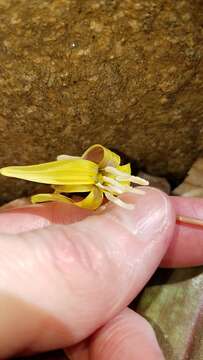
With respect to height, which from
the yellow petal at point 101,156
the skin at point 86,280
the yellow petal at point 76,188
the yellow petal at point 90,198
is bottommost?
the skin at point 86,280

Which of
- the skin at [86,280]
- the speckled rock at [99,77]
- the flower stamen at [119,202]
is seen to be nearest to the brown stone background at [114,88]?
the speckled rock at [99,77]

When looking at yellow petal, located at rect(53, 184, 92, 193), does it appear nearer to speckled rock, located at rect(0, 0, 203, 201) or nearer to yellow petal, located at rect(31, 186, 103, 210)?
yellow petal, located at rect(31, 186, 103, 210)

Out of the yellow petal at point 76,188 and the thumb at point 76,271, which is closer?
the thumb at point 76,271

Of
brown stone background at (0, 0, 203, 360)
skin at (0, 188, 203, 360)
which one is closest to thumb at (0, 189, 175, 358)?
skin at (0, 188, 203, 360)

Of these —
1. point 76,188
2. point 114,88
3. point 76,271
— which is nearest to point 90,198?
point 76,188

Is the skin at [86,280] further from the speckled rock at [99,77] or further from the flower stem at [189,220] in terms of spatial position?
the speckled rock at [99,77]

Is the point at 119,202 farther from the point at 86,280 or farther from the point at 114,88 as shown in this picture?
→ the point at 114,88

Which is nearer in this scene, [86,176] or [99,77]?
[86,176]
